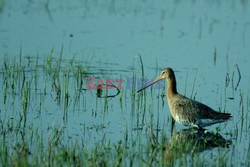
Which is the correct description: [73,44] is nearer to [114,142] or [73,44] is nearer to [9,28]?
[9,28]

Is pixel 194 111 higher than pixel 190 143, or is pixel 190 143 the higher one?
pixel 194 111

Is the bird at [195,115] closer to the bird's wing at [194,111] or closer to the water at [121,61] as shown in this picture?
the bird's wing at [194,111]

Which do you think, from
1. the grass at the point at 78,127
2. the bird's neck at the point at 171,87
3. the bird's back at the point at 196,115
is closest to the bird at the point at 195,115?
the bird's back at the point at 196,115

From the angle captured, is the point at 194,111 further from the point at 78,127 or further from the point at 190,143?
the point at 78,127

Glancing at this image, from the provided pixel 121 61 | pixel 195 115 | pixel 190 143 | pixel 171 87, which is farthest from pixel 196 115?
pixel 121 61

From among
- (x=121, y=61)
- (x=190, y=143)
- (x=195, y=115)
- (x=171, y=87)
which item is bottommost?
(x=190, y=143)

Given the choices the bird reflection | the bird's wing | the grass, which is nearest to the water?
the grass

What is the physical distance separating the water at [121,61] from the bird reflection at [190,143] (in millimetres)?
182

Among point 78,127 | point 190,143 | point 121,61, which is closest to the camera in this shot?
point 190,143

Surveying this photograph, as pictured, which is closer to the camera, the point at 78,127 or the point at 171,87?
the point at 78,127

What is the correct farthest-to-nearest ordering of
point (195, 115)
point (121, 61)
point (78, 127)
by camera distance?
1. point (121, 61)
2. point (195, 115)
3. point (78, 127)

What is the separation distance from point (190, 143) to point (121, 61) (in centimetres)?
507

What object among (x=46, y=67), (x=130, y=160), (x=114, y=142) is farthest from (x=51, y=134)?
(x=46, y=67)

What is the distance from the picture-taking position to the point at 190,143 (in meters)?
8.24
